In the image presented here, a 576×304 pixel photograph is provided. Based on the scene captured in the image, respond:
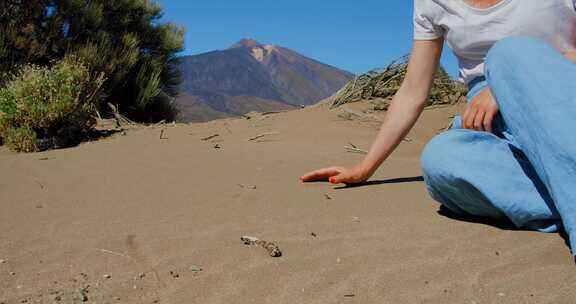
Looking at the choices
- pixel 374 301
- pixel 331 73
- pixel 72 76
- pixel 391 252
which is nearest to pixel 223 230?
pixel 391 252

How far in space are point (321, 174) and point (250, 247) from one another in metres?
1.04

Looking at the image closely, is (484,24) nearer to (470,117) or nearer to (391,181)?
(470,117)

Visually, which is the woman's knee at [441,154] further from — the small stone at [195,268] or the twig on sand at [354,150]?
the twig on sand at [354,150]

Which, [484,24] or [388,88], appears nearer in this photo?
[484,24]

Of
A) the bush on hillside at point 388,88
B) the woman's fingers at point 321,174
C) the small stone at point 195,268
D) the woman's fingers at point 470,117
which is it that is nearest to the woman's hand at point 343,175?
the woman's fingers at point 321,174

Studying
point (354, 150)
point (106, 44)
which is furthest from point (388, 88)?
point (106, 44)

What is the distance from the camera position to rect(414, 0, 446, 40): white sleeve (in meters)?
2.04

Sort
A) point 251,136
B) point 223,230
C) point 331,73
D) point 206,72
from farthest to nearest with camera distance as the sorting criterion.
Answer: point 331,73 → point 206,72 → point 251,136 → point 223,230

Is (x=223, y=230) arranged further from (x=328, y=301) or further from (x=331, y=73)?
(x=331, y=73)

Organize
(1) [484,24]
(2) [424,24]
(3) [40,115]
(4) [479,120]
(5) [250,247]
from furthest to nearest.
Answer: (3) [40,115] → (2) [424,24] → (1) [484,24] → (4) [479,120] → (5) [250,247]

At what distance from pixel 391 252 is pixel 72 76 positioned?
17.3ft

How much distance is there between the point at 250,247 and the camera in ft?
5.18

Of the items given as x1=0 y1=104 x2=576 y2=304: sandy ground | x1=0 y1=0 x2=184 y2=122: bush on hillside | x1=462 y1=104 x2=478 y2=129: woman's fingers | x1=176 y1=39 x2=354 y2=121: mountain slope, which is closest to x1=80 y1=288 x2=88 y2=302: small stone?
x1=0 y1=104 x2=576 y2=304: sandy ground

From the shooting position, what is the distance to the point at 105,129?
6.40 m
